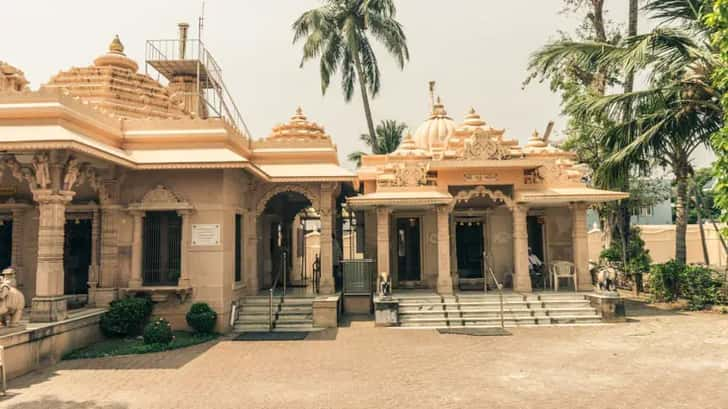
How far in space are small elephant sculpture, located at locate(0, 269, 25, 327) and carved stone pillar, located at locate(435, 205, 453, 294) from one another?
9.65 meters

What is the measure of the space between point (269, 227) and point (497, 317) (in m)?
7.87

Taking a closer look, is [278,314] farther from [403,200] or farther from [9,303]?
[9,303]

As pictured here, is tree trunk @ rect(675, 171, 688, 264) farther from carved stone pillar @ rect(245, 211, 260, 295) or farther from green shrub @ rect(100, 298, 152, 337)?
green shrub @ rect(100, 298, 152, 337)

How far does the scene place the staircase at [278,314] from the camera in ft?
36.9

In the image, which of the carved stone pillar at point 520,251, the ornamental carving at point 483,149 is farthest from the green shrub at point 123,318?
the carved stone pillar at point 520,251

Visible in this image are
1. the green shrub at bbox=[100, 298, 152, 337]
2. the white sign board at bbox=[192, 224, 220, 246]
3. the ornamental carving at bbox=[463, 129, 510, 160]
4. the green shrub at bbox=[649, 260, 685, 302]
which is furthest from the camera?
the green shrub at bbox=[649, 260, 685, 302]

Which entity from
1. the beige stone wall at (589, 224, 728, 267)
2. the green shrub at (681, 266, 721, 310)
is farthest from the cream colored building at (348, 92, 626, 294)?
the beige stone wall at (589, 224, 728, 267)

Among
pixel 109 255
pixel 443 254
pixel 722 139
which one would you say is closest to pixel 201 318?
pixel 109 255

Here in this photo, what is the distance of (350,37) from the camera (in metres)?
21.0

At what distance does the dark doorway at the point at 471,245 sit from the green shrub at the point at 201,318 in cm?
809

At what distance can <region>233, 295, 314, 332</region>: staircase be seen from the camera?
443 inches

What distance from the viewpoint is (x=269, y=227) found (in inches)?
619

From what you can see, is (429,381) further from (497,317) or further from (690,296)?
(690,296)

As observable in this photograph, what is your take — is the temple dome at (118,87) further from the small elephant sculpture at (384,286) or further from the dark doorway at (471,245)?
the dark doorway at (471,245)
